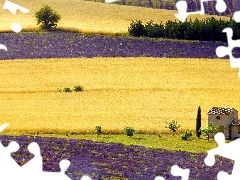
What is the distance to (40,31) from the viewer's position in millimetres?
77188

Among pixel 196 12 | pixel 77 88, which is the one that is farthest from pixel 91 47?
pixel 196 12

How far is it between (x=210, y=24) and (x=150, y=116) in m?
34.5

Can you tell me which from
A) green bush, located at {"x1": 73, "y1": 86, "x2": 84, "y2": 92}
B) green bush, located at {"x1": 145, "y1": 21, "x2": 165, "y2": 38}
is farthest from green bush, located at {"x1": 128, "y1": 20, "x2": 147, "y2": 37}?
green bush, located at {"x1": 73, "y1": 86, "x2": 84, "y2": 92}

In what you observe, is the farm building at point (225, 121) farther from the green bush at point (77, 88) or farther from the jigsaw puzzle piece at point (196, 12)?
the jigsaw puzzle piece at point (196, 12)

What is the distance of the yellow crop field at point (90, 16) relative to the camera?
3157 inches

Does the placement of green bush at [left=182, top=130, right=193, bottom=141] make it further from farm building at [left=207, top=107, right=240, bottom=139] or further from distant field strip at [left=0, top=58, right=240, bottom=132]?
farm building at [left=207, top=107, right=240, bottom=139]

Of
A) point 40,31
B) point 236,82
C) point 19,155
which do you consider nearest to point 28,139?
point 19,155

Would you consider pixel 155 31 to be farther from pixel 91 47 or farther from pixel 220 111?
pixel 220 111

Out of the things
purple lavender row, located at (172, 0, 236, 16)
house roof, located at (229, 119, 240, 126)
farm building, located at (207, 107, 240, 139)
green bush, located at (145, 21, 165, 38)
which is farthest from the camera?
purple lavender row, located at (172, 0, 236, 16)

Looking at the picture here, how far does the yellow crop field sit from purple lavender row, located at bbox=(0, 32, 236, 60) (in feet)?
18.8

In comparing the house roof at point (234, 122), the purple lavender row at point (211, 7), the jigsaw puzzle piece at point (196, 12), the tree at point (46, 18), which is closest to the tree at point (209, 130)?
the house roof at point (234, 122)

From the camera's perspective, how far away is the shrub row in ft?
243

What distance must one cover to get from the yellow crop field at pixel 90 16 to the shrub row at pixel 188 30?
3.36 meters

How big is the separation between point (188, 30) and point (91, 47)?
13034mm
